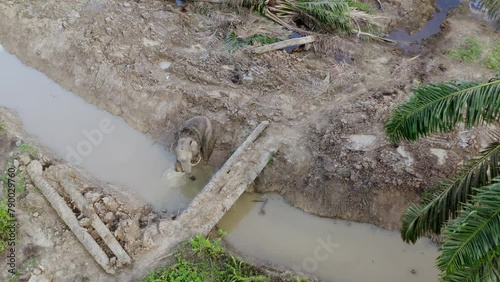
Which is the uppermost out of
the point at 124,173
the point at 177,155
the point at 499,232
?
the point at 499,232

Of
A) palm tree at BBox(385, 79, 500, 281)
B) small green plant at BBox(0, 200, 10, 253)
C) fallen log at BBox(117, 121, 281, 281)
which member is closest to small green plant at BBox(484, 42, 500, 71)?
fallen log at BBox(117, 121, 281, 281)

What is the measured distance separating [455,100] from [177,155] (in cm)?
583

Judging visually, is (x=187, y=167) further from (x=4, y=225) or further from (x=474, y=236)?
(x=474, y=236)

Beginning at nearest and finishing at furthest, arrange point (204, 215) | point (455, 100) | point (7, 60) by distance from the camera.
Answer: point (455, 100), point (204, 215), point (7, 60)

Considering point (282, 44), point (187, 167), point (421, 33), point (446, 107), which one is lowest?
point (187, 167)

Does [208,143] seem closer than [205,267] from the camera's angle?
No

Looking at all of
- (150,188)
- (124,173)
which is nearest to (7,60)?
(124,173)

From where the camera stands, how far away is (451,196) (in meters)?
5.84

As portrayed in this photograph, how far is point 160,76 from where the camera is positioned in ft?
37.5

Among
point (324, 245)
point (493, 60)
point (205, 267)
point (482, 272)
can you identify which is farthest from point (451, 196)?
point (493, 60)

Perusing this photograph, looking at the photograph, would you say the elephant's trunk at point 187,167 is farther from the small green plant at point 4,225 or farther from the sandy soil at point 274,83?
the small green plant at point 4,225

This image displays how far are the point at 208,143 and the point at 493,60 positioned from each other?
300 inches

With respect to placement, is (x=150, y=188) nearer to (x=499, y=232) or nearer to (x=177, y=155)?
(x=177, y=155)

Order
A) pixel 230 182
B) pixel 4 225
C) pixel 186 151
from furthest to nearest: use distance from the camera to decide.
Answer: pixel 186 151 → pixel 230 182 → pixel 4 225
